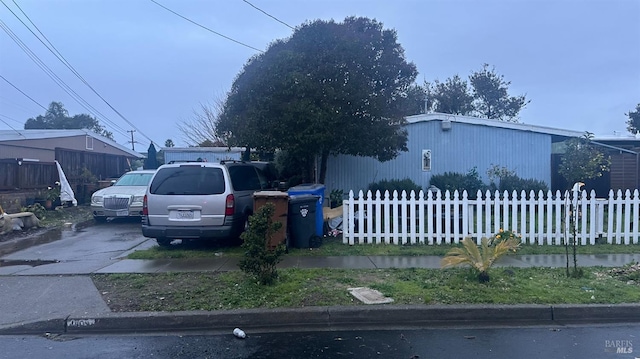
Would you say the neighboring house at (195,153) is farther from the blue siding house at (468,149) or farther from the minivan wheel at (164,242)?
the minivan wheel at (164,242)

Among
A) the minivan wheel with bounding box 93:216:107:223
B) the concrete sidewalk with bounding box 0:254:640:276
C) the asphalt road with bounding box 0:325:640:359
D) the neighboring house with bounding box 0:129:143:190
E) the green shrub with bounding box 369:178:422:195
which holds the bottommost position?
the asphalt road with bounding box 0:325:640:359

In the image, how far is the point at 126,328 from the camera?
19.0ft

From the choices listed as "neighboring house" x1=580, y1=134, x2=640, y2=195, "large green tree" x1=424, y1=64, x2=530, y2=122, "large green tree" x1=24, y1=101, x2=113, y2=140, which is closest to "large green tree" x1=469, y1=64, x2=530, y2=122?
"large green tree" x1=424, y1=64, x2=530, y2=122

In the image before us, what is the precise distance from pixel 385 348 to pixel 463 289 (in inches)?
81.1

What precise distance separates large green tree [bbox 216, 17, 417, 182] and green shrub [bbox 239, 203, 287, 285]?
588 centimetres

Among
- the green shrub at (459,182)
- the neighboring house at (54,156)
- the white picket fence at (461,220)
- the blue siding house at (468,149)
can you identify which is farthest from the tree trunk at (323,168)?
the neighboring house at (54,156)

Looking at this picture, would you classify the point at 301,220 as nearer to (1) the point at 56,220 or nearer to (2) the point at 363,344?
(2) the point at 363,344

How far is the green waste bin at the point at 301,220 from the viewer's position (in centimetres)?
967

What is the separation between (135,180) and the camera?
51.2 feet

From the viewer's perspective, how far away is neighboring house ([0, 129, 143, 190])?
53.5 feet

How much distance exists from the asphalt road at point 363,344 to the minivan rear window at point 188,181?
4.14 m

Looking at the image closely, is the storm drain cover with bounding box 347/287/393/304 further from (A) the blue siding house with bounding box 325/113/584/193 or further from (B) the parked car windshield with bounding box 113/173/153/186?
(A) the blue siding house with bounding box 325/113/584/193

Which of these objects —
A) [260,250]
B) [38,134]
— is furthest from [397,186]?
[38,134]

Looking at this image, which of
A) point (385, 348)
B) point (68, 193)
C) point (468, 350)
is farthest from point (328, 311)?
point (68, 193)
